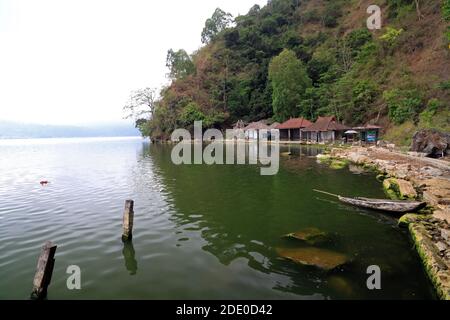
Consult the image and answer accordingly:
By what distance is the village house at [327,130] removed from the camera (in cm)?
5344

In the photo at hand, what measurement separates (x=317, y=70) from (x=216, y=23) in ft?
229

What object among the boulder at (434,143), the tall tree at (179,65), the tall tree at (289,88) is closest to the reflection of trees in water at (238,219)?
the boulder at (434,143)

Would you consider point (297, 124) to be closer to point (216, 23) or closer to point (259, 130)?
point (259, 130)

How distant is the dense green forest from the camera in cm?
4319

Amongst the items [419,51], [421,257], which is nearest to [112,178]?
[421,257]

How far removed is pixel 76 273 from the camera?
8.32 m

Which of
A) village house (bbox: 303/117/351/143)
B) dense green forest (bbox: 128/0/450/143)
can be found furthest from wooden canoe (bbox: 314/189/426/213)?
village house (bbox: 303/117/351/143)

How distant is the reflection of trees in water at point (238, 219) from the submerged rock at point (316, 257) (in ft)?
0.78

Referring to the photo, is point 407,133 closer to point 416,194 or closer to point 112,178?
point 416,194

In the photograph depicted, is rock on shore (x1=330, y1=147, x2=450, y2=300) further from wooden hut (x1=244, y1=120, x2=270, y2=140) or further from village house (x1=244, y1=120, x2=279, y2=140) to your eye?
wooden hut (x1=244, y1=120, x2=270, y2=140)

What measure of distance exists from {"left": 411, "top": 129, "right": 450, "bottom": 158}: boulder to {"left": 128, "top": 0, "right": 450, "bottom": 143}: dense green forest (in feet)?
20.7

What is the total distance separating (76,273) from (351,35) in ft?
273

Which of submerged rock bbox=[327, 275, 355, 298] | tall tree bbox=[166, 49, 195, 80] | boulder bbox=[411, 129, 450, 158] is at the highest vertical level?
tall tree bbox=[166, 49, 195, 80]
